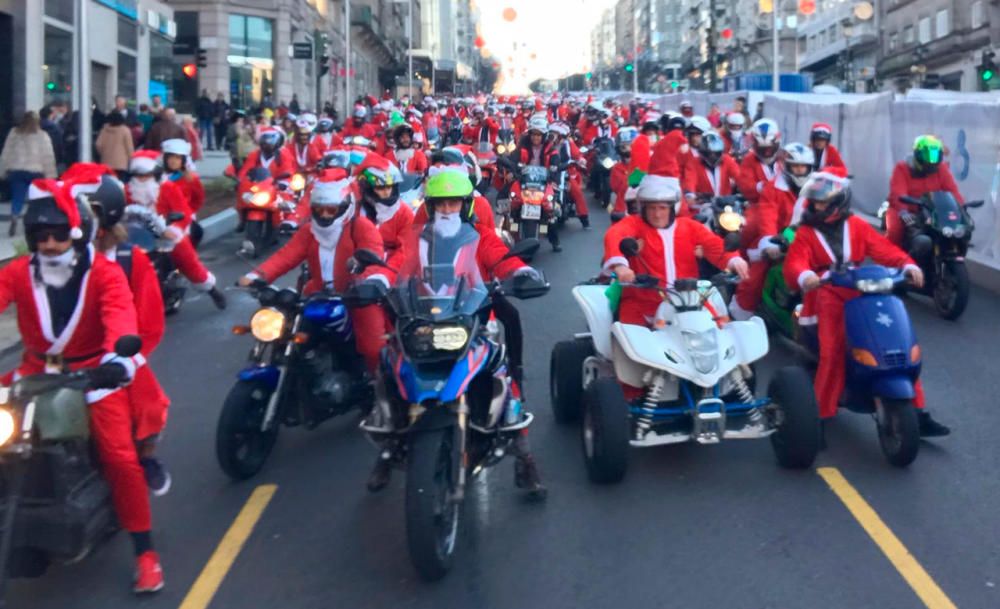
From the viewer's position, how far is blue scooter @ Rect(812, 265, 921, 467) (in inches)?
265

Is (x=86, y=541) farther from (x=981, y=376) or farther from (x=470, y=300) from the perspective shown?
(x=981, y=376)

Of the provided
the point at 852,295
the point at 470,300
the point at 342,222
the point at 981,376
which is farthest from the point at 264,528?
the point at 981,376

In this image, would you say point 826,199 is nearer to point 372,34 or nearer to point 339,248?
point 339,248

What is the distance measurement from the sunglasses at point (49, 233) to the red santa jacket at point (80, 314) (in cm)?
17

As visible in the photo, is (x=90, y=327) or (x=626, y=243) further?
(x=626, y=243)

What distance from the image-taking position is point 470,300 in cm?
570

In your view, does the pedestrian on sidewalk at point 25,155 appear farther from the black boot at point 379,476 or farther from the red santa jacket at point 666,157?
the black boot at point 379,476

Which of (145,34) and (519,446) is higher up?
(145,34)

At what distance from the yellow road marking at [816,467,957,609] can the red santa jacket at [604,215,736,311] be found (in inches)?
56.1

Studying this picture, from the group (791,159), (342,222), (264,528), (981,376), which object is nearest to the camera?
(264,528)

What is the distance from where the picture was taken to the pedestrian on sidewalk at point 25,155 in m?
17.0

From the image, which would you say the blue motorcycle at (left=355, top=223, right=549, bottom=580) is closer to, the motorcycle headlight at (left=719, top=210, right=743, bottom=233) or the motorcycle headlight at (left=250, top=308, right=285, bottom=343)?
the motorcycle headlight at (left=250, top=308, right=285, bottom=343)

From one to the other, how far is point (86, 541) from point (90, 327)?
3.00 ft

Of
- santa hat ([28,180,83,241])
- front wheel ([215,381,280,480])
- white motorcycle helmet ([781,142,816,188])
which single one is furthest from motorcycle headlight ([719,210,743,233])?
santa hat ([28,180,83,241])
